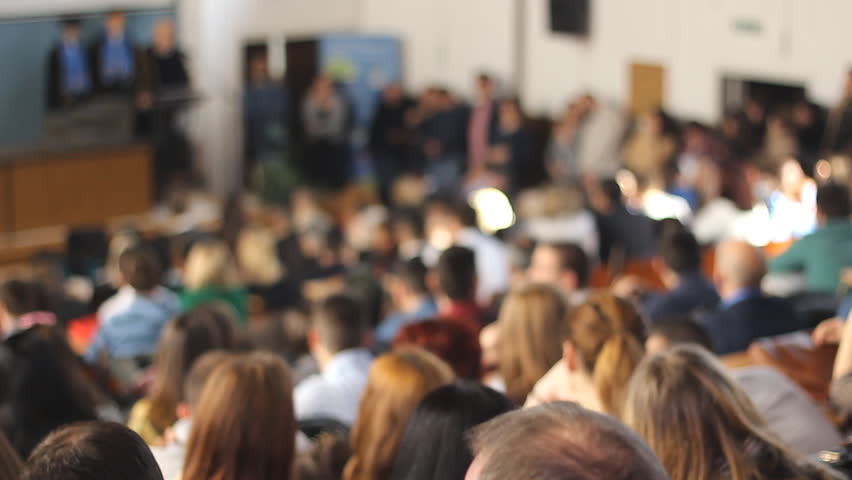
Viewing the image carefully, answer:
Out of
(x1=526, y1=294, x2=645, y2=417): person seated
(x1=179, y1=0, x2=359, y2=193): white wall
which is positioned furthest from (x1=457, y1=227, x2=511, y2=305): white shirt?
(x1=179, y1=0, x2=359, y2=193): white wall

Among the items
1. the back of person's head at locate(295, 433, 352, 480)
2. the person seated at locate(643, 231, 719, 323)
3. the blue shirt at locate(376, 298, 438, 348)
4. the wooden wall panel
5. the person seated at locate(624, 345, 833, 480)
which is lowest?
the wooden wall panel

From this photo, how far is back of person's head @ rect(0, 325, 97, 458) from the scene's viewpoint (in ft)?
14.5

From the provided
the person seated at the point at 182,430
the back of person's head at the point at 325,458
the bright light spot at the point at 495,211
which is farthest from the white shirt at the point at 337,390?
the bright light spot at the point at 495,211

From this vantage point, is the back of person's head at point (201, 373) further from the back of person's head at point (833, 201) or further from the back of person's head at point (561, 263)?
the back of person's head at point (833, 201)

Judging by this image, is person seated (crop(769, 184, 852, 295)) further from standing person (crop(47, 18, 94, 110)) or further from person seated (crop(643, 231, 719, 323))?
standing person (crop(47, 18, 94, 110))

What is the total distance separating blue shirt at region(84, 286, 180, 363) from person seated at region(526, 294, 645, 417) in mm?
3069

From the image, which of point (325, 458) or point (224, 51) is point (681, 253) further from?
point (224, 51)

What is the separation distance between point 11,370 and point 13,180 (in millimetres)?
8118

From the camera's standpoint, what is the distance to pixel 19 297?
19.0ft

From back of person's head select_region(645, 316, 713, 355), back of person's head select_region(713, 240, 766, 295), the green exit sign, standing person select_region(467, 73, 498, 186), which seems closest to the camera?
back of person's head select_region(645, 316, 713, 355)

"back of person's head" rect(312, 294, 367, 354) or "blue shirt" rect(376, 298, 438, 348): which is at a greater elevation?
"back of person's head" rect(312, 294, 367, 354)

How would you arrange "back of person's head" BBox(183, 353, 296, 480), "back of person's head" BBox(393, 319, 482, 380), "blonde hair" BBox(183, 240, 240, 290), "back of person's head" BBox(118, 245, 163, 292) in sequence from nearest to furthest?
"back of person's head" BBox(183, 353, 296, 480) < "back of person's head" BBox(393, 319, 482, 380) < "back of person's head" BBox(118, 245, 163, 292) < "blonde hair" BBox(183, 240, 240, 290)

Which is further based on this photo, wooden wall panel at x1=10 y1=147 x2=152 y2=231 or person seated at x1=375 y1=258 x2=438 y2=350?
wooden wall panel at x1=10 y1=147 x2=152 y2=231

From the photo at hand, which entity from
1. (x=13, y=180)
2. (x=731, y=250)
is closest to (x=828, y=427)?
(x=731, y=250)
